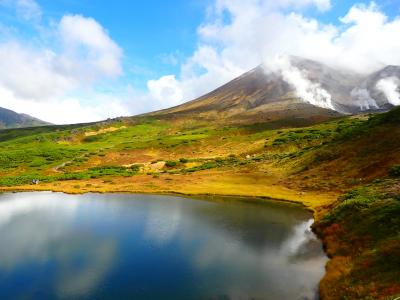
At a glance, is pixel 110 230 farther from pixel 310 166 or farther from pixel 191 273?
pixel 310 166

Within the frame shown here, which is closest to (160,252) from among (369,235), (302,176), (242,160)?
(369,235)

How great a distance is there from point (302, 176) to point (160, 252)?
5064 cm

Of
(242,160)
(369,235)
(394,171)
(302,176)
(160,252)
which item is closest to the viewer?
(369,235)

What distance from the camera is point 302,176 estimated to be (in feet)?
276

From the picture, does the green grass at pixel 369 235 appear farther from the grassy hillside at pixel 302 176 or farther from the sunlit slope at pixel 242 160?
the sunlit slope at pixel 242 160

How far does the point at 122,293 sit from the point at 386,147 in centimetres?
6352

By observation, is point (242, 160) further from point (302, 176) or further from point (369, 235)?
point (369, 235)

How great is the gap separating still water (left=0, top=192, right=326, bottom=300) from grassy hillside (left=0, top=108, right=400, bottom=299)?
4.03m

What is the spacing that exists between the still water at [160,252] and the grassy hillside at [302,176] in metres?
4.03

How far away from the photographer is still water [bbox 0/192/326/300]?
107 ft

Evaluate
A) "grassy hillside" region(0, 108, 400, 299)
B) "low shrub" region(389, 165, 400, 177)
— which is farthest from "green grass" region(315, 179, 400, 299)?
"low shrub" region(389, 165, 400, 177)

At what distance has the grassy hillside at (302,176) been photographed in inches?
1362

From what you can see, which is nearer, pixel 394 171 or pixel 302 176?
pixel 394 171

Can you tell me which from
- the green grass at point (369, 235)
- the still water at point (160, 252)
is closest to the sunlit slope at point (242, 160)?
the still water at point (160, 252)
